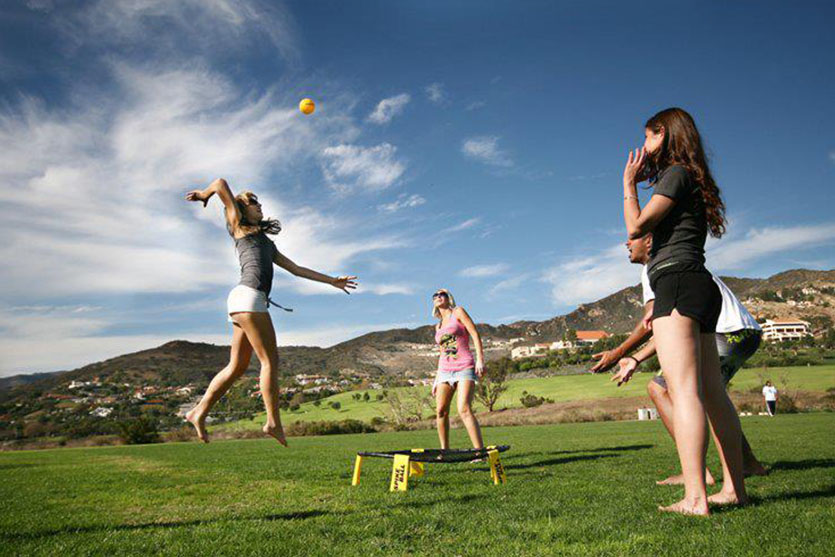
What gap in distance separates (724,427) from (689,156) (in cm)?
189

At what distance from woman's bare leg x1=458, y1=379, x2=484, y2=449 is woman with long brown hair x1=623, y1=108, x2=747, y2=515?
3.59 metres

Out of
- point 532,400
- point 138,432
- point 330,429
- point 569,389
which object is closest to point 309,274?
point 330,429

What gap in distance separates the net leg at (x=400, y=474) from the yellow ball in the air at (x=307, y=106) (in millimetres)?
4896

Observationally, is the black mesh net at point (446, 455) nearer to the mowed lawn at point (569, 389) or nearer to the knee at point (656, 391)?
the knee at point (656, 391)

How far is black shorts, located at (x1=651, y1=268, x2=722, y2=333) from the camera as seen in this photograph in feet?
11.1

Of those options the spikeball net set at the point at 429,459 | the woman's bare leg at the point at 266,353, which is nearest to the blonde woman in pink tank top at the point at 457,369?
the spikeball net set at the point at 429,459

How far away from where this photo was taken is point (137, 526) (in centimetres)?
377

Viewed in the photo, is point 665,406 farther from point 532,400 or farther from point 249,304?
point 532,400

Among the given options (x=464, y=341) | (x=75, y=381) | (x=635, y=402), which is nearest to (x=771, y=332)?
(x=635, y=402)

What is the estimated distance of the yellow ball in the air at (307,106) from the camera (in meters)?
7.64

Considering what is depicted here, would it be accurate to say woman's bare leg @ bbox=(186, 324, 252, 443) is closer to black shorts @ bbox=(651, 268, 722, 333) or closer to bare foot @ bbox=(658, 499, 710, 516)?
black shorts @ bbox=(651, 268, 722, 333)

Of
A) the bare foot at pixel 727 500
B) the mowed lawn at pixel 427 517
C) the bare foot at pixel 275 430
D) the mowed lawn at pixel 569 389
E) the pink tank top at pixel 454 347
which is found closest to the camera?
the mowed lawn at pixel 427 517

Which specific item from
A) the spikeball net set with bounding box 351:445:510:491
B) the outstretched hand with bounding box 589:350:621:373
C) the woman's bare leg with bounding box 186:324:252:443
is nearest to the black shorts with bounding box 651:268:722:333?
the outstretched hand with bounding box 589:350:621:373

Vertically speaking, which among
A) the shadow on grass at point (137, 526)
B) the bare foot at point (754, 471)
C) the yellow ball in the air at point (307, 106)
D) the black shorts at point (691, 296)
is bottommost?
the shadow on grass at point (137, 526)
